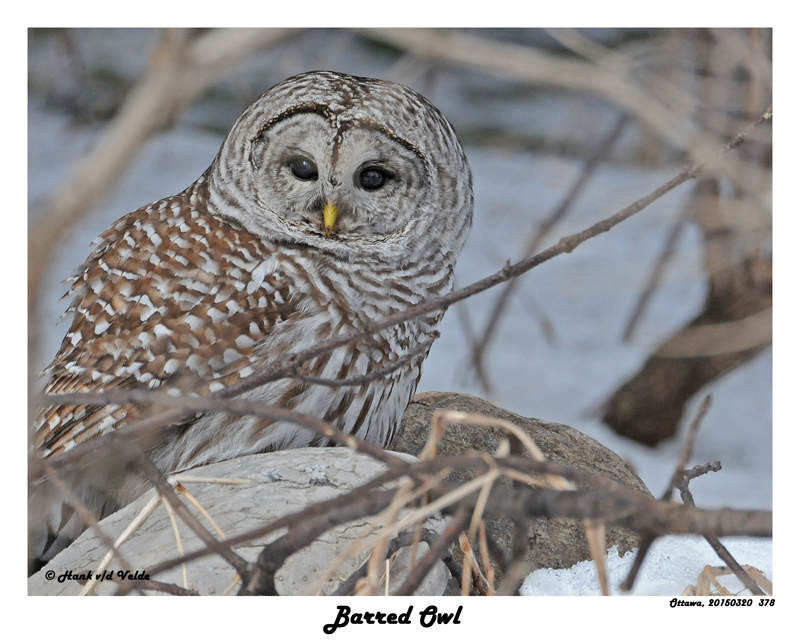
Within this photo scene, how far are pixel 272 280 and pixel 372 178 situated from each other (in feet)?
1.07

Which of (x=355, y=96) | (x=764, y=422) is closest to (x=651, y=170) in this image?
(x=764, y=422)

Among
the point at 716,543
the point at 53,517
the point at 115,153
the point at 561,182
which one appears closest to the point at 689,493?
the point at 716,543

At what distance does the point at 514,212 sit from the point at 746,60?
2.58 feet

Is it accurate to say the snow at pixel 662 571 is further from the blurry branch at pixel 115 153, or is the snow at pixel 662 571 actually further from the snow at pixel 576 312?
the blurry branch at pixel 115 153

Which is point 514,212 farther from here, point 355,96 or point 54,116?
point 54,116

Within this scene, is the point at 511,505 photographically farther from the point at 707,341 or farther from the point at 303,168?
the point at 707,341

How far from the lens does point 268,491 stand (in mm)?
1473

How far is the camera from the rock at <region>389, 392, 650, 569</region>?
175cm

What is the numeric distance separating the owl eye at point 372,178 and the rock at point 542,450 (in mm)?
658

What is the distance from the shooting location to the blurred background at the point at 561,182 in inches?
54.1

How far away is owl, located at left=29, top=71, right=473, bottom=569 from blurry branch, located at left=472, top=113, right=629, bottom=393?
62 cm
